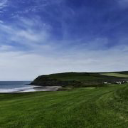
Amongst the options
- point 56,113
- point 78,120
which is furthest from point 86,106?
point 78,120

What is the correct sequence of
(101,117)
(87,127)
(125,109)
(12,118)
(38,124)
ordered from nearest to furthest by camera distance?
(87,127) < (38,124) < (101,117) < (12,118) < (125,109)

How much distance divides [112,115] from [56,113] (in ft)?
18.3

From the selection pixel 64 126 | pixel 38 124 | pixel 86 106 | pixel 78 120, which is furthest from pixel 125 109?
pixel 38 124

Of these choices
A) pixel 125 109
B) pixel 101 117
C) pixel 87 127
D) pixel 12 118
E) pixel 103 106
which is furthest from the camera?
pixel 103 106

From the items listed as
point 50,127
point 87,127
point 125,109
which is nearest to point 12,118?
point 50,127

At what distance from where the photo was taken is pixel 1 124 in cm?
1838

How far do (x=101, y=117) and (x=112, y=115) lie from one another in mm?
1315

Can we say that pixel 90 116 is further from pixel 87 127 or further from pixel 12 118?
pixel 12 118

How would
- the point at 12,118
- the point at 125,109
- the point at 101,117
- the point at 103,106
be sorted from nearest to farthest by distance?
1. the point at 101,117
2. the point at 12,118
3. the point at 125,109
4. the point at 103,106

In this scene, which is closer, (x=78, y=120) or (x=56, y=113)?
(x=78, y=120)

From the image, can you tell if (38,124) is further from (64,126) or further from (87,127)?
(87,127)

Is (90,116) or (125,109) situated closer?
(90,116)

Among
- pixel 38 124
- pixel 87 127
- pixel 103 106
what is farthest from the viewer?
pixel 103 106

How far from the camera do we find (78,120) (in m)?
18.1
